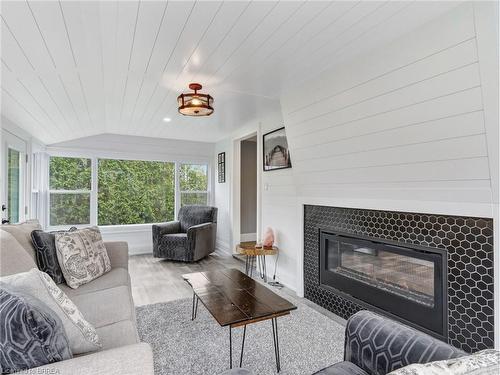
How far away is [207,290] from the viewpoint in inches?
81.9

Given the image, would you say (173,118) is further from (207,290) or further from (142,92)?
(207,290)

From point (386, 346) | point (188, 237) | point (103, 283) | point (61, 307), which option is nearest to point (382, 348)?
point (386, 346)

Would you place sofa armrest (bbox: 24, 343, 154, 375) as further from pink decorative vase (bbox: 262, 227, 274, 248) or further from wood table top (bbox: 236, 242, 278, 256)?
pink decorative vase (bbox: 262, 227, 274, 248)

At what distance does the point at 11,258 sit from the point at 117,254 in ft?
3.22

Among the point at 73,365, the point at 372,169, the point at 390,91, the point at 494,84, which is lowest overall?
the point at 73,365

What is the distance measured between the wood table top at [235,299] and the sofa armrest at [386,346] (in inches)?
21.2

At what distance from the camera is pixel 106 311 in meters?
1.63

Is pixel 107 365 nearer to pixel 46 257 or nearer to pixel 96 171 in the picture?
pixel 46 257

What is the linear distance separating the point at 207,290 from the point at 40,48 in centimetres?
194

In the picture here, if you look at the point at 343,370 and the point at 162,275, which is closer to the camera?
the point at 343,370

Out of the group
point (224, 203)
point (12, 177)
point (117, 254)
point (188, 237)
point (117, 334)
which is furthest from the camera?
point (224, 203)

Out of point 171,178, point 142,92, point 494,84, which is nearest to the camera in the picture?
point 494,84

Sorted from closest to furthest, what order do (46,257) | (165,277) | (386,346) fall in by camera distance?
(386,346), (46,257), (165,277)

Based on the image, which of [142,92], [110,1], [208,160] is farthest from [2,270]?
[208,160]
